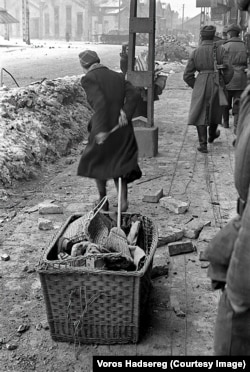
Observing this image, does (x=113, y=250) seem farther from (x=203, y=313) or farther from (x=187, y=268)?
(x=187, y=268)

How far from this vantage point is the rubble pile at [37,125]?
8.40 meters

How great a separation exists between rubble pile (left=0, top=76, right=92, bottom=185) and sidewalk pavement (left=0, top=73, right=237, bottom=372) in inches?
20.1

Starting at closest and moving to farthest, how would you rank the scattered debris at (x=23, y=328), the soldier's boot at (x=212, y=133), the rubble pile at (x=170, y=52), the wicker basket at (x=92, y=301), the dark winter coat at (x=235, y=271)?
the dark winter coat at (x=235, y=271) < the wicker basket at (x=92, y=301) < the scattered debris at (x=23, y=328) < the soldier's boot at (x=212, y=133) < the rubble pile at (x=170, y=52)

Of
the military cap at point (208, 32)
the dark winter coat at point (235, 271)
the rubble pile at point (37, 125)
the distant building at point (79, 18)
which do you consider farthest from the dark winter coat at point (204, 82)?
the distant building at point (79, 18)

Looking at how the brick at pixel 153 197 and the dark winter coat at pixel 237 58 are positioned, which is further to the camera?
the dark winter coat at pixel 237 58

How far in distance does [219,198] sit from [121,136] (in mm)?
2008

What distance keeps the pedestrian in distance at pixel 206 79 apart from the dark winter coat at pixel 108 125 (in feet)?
12.1

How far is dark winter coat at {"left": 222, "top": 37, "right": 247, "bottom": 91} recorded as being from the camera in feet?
36.8

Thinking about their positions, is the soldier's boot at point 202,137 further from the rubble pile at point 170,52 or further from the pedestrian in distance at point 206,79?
the rubble pile at point 170,52

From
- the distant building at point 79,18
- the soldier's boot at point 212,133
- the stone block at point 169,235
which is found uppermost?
the distant building at point 79,18

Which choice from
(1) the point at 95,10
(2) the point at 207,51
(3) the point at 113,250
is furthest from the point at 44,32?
(3) the point at 113,250

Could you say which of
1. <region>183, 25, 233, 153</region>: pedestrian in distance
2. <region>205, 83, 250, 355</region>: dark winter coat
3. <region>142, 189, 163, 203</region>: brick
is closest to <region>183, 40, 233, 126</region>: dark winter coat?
<region>183, 25, 233, 153</region>: pedestrian in distance

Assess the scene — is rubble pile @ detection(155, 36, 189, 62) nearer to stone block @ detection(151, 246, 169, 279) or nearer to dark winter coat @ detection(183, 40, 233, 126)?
dark winter coat @ detection(183, 40, 233, 126)

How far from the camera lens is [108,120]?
19.0 feet
